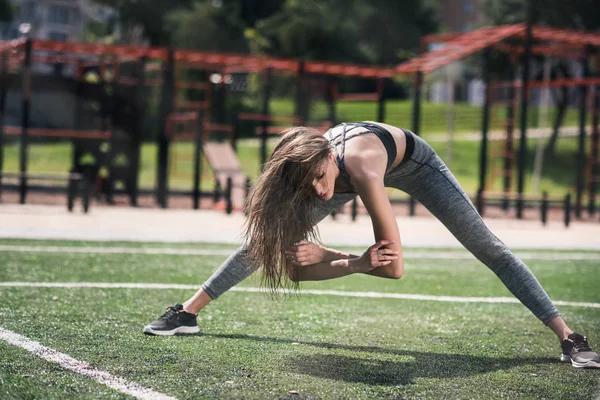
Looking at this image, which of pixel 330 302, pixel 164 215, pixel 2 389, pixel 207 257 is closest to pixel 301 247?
pixel 2 389

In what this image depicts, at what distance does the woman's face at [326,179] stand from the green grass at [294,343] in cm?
88

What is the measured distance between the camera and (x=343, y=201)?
474cm

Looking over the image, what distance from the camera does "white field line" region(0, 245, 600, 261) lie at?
31.7 ft

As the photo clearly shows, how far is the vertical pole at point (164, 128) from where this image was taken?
18.8 metres

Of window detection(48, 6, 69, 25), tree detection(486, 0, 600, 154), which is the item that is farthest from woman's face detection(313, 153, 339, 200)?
window detection(48, 6, 69, 25)

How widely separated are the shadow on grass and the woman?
0.42 m

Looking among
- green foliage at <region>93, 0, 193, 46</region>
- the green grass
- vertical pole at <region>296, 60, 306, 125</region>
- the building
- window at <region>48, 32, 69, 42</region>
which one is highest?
the building

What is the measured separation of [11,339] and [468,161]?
32.5 meters

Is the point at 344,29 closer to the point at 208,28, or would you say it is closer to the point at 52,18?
the point at 208,28

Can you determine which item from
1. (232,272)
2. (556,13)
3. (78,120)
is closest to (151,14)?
(556,13)

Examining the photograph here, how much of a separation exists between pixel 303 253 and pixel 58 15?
8804 cm

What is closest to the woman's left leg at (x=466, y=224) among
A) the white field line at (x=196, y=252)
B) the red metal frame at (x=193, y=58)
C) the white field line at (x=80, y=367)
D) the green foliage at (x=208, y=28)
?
the white field line at (x=80, y=367)

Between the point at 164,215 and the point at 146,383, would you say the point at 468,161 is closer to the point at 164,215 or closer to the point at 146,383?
the point at 164,215

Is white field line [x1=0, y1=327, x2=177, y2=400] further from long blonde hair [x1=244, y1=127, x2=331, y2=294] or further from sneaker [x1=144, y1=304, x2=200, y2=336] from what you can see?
long blonde hair [x1=244, y1=127, x2=331, y2=294]
